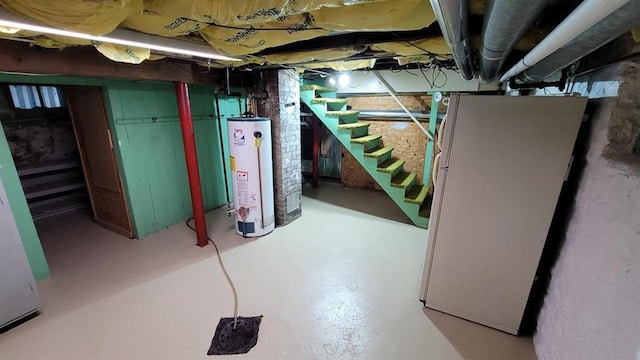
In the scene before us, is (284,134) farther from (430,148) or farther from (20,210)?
(20,210)

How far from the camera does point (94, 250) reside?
3.00m

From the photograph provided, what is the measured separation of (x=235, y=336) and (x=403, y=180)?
2960mm

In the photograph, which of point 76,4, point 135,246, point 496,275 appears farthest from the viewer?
point 135,246

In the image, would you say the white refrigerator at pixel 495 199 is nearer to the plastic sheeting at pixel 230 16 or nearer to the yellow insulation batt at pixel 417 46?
the yellow insulation batt at pixel 417 46

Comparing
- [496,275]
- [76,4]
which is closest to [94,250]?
[76,4]

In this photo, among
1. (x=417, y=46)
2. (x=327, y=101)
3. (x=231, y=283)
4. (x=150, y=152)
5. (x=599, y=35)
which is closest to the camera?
(x=599, y=35)

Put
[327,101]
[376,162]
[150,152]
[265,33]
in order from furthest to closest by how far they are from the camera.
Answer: [327,101], [376,162], [150,152], [265,33]

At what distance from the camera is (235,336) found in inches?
76.2

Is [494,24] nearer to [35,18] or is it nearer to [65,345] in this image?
[35,18]

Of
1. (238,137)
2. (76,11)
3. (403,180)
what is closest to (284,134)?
(238,137)

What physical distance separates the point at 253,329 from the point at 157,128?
2.61 m

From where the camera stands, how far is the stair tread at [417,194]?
365 centimetres

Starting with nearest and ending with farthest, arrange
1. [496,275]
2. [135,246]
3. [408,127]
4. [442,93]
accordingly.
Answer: [496,275]
[135,246]
[442,93]
[408,127]

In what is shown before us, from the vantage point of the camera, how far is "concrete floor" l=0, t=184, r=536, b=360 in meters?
1.85
